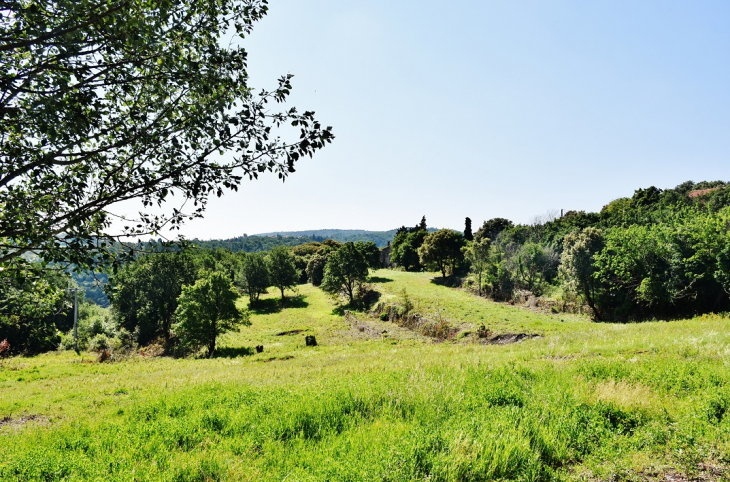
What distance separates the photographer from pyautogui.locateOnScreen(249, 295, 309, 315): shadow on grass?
69.2 m

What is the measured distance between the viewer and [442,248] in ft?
243

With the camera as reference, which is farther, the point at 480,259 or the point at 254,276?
the point at 254,276

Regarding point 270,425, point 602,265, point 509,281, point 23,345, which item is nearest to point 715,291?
point 602,265

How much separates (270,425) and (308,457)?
152 cm

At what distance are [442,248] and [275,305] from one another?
3887 cm

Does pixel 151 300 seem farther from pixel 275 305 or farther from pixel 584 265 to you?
pixel 584 265

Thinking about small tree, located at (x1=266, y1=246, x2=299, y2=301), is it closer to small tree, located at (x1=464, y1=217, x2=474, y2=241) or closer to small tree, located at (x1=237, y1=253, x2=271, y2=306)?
small tree, located at (x1=237, y1=253, x2=271, y2=306)

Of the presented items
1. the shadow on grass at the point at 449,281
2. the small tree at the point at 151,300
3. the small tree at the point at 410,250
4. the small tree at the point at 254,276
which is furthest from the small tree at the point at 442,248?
the small tree at the point at 151,300

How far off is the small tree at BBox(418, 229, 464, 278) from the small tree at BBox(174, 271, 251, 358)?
45434 mm

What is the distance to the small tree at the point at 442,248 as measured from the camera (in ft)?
241

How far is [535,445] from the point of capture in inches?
192

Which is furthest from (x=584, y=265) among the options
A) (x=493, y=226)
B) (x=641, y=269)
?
(x=493, y=226)

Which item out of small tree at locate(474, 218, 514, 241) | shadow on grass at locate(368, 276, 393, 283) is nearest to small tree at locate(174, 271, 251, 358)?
shadow on grass at locate(368, 276, 393, 283)

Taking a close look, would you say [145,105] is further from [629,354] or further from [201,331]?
[201,331]
